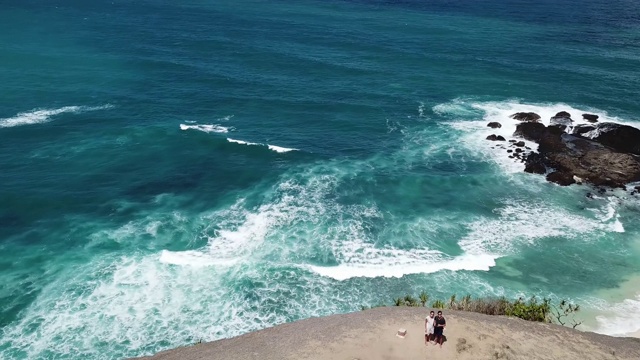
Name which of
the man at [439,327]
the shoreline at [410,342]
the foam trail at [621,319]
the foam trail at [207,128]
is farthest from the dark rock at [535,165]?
the foam trail at [207,128]

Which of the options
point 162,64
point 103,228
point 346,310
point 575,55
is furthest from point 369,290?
point 575,55

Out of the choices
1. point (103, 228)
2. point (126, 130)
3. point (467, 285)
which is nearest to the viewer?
point (467, 285)

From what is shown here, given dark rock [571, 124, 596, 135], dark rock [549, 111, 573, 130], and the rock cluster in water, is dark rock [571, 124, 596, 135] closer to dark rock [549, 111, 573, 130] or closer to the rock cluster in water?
the rock cluster in water

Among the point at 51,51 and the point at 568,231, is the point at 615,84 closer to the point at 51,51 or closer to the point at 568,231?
the point at 568,231

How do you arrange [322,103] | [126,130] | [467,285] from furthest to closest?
[322,103]
[126,130]
[467,285]

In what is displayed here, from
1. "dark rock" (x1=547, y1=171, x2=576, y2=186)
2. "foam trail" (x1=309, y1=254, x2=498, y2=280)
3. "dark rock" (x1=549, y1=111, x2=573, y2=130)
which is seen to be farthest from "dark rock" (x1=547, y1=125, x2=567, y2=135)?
"foam trail" (x1=309, y1=254, x2=498, y2=280)

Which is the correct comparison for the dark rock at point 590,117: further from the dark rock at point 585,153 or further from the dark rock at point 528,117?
the dark rock at point 528,117

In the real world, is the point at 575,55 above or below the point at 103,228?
above
